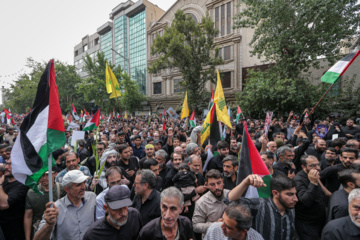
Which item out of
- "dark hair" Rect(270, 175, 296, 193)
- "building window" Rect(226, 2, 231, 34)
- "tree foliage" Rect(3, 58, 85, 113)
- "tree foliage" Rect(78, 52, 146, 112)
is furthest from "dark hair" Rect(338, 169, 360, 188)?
"tree foliage" Rect(3, 58, 85, 113)

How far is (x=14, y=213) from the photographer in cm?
286

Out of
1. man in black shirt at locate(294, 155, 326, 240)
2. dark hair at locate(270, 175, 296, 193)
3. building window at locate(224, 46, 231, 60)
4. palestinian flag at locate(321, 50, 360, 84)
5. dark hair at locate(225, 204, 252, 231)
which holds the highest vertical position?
building window at locate(224, 46, 231, 60)

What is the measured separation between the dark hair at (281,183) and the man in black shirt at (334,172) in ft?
5.43

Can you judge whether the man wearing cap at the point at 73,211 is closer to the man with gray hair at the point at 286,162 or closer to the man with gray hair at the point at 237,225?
the man with gray hair at the point at 237,225

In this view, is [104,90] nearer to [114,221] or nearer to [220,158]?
[220,158]

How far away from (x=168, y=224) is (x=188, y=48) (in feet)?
68.3

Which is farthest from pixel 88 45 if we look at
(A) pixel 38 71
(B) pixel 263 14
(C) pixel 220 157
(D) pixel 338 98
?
(C) pixel 220 157

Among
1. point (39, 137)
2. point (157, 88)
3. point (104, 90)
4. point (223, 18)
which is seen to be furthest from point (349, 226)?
point (157, 88)

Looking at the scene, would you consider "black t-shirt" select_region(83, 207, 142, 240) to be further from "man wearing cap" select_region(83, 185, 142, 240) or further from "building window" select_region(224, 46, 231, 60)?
"building window" select_region(224, 46, 231, 60)

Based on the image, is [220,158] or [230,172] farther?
[220,158]

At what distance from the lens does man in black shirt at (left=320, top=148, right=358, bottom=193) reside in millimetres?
3517

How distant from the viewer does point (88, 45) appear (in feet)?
187

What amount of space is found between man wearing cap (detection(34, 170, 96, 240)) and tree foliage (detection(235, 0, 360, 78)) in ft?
46.5

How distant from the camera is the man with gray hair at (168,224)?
6.73 feet
